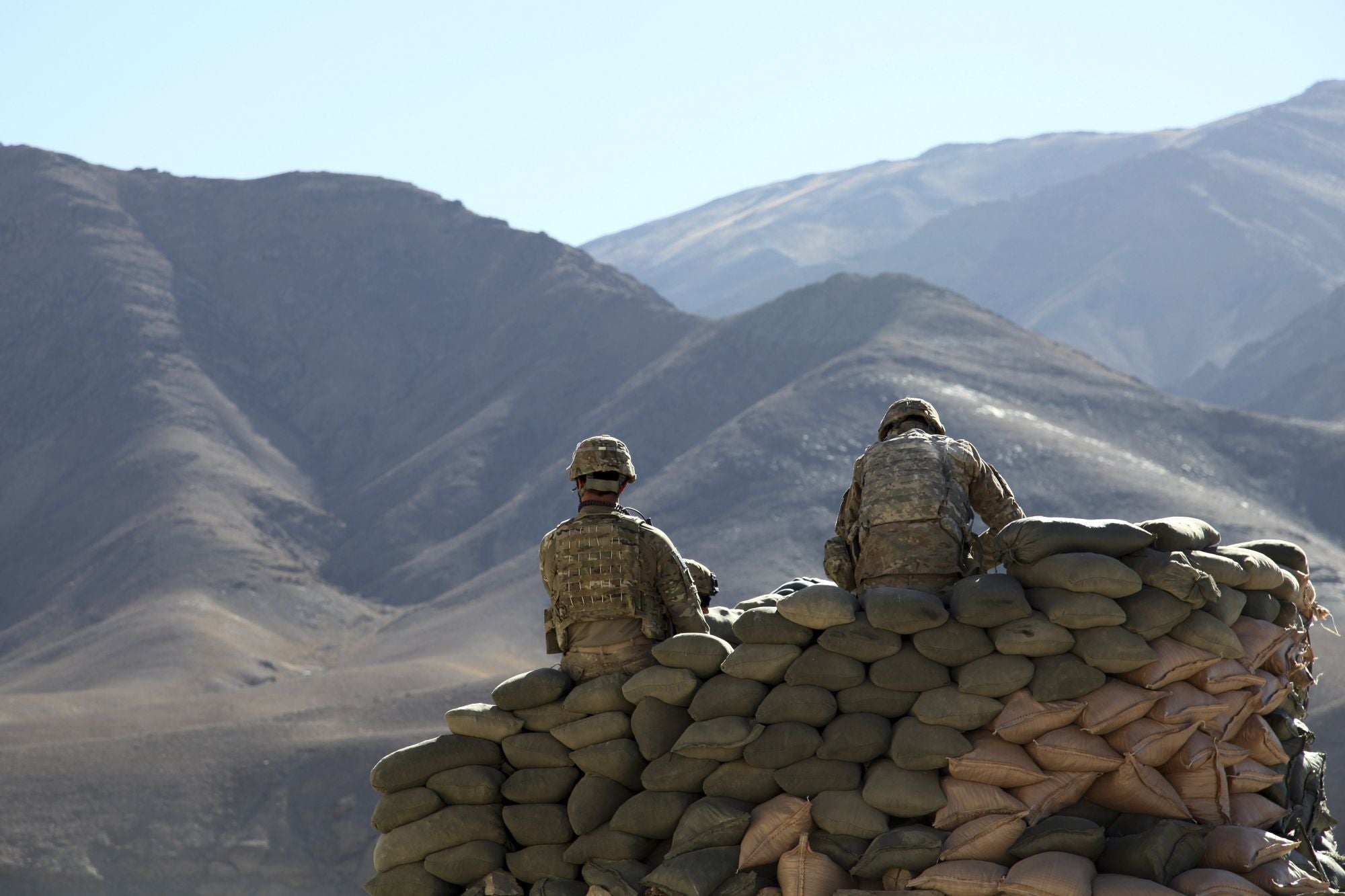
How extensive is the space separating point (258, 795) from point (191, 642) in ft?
32.7

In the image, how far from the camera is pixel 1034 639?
204 inches

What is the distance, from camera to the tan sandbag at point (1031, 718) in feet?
16.5

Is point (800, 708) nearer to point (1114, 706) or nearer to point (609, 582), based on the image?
point (609, 582)

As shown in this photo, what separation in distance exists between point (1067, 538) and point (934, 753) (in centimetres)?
98

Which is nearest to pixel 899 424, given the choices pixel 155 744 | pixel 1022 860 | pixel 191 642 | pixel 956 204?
pixel 1022 860

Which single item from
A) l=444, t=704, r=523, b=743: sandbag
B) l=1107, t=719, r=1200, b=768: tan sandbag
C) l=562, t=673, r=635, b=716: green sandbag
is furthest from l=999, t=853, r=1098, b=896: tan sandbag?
l=444, t=704, r=523, b=743: sandbag

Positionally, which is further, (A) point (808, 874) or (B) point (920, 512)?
(B) point (920, 512)

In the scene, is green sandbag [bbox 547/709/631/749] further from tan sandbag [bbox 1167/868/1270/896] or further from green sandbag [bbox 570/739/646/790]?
tan sandbag [bbox 1167/868/1270/896]

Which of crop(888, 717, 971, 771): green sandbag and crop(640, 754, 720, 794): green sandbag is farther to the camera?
crop(640, 754, 720, 794): green sandbag

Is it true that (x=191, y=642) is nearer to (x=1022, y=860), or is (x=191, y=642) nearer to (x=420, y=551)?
(x=420, y=551)

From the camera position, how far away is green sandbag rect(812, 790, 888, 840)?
196 inches

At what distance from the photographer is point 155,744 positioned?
24.9m

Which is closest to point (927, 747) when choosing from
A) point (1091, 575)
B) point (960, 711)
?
point (960, 711)

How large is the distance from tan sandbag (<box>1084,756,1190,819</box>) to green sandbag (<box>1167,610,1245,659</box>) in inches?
19.5
